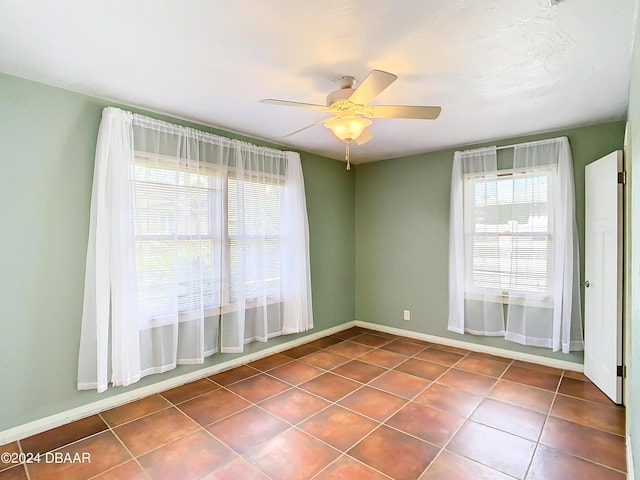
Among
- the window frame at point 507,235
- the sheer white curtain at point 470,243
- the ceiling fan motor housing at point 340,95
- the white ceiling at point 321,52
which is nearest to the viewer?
the white ceiling at point 321,52

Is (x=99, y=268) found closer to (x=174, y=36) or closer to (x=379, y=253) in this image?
(x=174, y=36)

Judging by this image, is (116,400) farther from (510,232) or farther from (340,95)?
(510,232)

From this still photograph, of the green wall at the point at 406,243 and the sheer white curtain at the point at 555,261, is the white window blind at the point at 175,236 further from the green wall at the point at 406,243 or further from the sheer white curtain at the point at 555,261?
the sheer white curtain at the point at 555,261

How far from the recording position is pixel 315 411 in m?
2.57

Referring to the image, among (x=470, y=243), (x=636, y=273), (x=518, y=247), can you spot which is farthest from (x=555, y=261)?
(x=636, y=273)

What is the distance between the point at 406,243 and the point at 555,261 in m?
1.66

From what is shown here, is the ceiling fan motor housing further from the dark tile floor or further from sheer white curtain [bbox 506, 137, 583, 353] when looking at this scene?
sheer white curtain [bbox 506, 137, 583, 353]

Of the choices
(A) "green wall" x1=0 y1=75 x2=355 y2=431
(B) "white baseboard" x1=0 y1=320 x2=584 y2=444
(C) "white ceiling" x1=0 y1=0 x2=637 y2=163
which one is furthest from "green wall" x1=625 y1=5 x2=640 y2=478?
(A) "green wall" x1=0 y1=75 x2=355 y2=431

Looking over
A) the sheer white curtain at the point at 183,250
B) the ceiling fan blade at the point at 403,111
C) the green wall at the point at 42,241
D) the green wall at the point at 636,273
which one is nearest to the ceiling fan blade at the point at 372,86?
the ceiling fan blade at the point at 403,111

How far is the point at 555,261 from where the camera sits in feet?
10.8

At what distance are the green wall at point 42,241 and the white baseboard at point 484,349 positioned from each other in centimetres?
322

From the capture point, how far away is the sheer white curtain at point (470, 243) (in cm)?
368

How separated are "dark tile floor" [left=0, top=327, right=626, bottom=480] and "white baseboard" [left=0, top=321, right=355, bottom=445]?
0.06 m

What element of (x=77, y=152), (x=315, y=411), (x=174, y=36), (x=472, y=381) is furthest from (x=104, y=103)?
(x=472, y=381)
